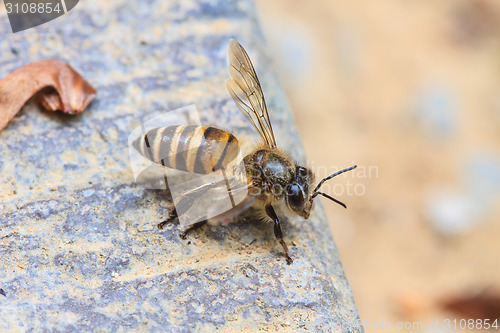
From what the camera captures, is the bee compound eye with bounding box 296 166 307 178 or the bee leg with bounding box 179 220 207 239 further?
the bee compound eye with bounding box 296 166 307 178

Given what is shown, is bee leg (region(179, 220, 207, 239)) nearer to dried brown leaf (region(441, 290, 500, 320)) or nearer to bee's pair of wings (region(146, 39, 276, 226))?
bee's pair of wings (region(146, 39, 276, 226))

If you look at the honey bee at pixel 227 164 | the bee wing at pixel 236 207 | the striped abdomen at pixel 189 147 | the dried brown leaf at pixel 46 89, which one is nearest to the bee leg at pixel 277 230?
the honey bee at pixel 227 164

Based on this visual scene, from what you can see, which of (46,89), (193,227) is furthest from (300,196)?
(46,89)

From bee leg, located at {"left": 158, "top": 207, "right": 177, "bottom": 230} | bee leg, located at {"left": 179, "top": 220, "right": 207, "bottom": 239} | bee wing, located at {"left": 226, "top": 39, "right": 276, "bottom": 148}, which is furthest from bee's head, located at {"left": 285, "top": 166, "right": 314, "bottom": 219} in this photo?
bee leg, located at {"left": 158, "top": 207, "right": 177, "bottom": 230}

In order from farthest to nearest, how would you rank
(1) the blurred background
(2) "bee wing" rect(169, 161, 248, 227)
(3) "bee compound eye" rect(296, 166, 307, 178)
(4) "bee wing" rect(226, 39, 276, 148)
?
(1) the blurred background < (4) "bee wing" rect(226, 39, 276, 148) < (3) "bee compound eye" rect(296, 166, 307, 178) < (2) "bee wing" rect(169, 161, 248, 227)

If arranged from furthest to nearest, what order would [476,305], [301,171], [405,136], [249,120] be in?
[405,136] → [476,305] → [249,120] → [301,171]

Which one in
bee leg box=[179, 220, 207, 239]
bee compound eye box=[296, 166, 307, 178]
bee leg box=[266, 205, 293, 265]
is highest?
bee compound eye box=[296, 166, 307, 178]

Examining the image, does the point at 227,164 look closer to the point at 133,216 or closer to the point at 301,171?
the point at 301,171
